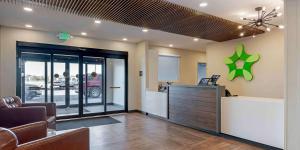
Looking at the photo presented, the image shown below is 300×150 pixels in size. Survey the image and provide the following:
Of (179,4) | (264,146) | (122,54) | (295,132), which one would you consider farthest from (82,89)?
(295,132)

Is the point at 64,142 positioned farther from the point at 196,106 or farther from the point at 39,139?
the point at 196,106

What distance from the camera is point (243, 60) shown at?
567 cm

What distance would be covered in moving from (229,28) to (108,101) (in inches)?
186

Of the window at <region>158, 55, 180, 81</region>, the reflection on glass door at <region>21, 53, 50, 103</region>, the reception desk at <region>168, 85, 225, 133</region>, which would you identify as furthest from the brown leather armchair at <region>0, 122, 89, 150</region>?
the window at <region>158, 55, 180, 81</region>

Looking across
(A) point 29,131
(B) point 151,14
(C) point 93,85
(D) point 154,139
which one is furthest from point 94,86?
(A) point 29,131

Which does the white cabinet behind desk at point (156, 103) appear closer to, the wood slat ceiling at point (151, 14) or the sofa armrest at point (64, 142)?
the wood slat ceiling at point (151, 14)

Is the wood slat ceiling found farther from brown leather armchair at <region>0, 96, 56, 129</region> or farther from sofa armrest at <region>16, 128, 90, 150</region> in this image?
sofa armrest at <region>16, 128, 90, 150</region>

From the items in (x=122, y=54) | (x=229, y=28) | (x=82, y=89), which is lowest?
(x=82, y=89)

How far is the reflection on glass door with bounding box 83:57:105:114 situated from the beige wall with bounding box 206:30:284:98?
4402mm

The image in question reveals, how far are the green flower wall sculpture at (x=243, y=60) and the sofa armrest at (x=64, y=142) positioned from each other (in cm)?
503

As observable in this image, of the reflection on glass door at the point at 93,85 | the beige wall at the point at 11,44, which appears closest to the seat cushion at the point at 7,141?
the beige wall at the point at 11,44

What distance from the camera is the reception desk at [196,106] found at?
13.9 feet

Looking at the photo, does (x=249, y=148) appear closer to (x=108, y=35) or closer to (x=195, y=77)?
(x=108, y=35)

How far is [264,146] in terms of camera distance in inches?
136
